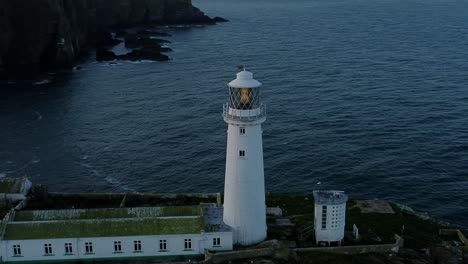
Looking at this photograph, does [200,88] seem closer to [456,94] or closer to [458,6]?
[456,94]

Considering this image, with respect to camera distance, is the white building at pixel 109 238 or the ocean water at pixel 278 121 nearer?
the white building at pixel 109 238

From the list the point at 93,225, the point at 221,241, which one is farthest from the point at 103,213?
the point at 221,241

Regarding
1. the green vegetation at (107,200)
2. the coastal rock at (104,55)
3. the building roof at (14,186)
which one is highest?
the coastal rock at (104,55)

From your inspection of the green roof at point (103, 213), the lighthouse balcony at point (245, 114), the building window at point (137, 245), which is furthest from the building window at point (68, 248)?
the lighthouse balcony at point (245, 114)

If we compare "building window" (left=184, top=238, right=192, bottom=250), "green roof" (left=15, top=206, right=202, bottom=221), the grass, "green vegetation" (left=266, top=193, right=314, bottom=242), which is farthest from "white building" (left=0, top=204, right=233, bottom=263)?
the grass

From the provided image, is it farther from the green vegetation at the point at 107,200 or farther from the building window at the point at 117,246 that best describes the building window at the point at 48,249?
the green vegetation at the point at 107,200

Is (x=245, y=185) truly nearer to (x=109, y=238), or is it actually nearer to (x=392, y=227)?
(x=109, y=238)
